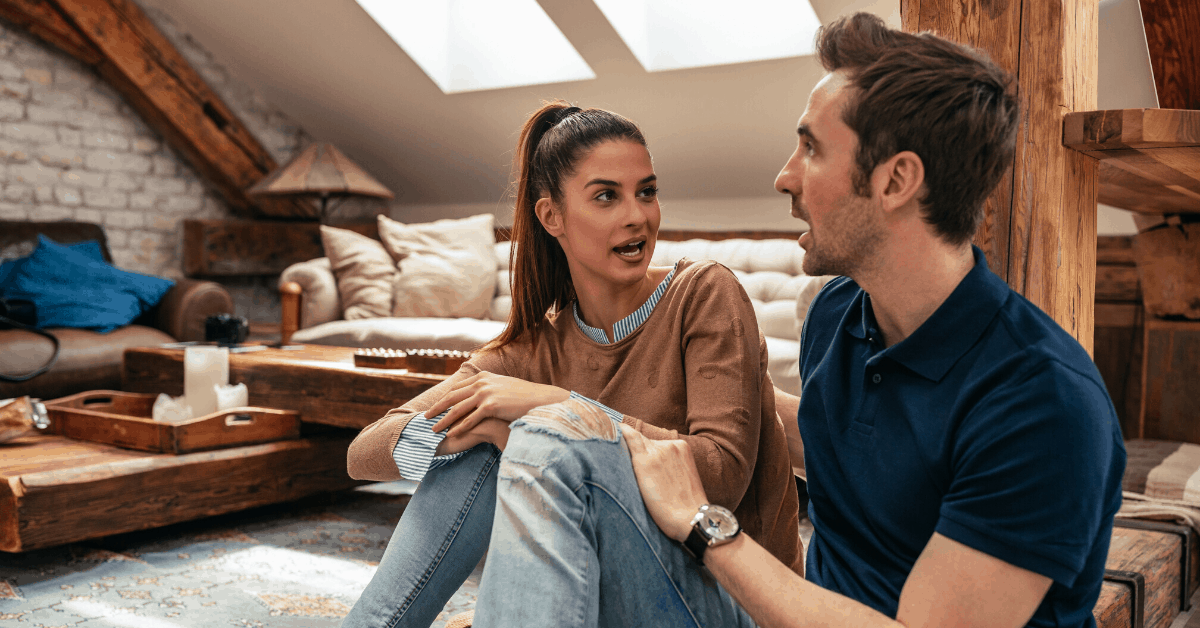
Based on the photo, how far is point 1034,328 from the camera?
2.64 ft

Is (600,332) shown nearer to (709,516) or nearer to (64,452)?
(709,516)

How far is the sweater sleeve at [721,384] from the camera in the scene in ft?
3.60

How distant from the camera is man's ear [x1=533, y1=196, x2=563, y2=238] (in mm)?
1396

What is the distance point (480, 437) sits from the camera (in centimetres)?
111

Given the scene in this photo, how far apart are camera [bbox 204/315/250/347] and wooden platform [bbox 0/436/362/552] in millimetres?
691

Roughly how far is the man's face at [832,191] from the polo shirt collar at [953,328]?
0.10 m

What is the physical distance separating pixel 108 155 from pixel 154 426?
3225 millimetres

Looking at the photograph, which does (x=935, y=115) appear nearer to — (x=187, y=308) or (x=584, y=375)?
(x=584, y=375)

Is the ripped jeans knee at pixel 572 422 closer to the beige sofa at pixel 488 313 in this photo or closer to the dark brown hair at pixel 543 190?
the dark brown hair at pixel 543 190

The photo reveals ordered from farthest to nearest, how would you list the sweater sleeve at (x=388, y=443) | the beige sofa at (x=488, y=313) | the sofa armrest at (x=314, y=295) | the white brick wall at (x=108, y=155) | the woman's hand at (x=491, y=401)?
the white brick wall at (x=108, y=155), the sofa armrest at (x=314, y=295), the beige sofa at (x=488, y=313), the sweater sleeve at (x=388, y=443), the woman's hand at (x=491, y=401)

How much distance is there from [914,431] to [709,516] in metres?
0.23

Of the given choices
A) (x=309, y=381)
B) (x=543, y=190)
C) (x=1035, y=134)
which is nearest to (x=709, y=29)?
(x=309, y=381)

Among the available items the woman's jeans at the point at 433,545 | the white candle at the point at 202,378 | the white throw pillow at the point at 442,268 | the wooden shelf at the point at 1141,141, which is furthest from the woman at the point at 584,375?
the white throw pillow at the point at 442,268

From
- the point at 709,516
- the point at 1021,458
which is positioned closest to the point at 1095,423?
the point at 1021,458
